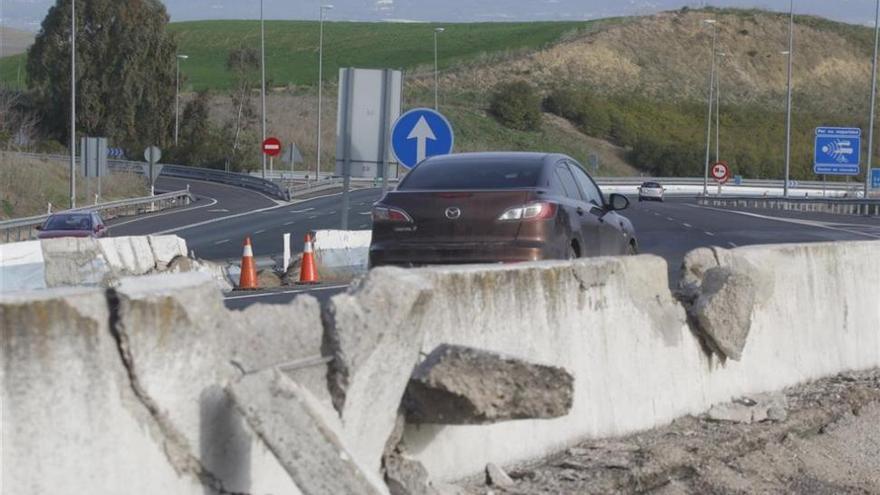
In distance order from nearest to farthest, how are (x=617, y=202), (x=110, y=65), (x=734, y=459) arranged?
(x=734, y=459) < (x=617, y=202) < (x=110, y=65)

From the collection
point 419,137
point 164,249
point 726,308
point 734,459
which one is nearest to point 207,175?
point 164,249

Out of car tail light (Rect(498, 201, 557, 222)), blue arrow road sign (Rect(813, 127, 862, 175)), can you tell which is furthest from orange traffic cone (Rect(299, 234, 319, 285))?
blue arrow road sign (Rect(813, 127, 862, 175))

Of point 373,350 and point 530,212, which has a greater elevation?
point 530,212

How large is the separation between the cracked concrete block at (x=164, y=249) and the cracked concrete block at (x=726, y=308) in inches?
557

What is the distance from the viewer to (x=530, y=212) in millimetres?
12367

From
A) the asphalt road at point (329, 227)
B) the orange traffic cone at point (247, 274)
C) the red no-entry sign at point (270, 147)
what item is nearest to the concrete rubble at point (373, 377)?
the asphalt road at point (329, 227)

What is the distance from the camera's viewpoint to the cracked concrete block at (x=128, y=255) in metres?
20.0

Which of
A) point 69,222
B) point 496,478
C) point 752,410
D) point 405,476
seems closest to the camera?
point 405,476

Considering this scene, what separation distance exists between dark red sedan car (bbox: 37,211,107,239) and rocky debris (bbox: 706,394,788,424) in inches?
1077

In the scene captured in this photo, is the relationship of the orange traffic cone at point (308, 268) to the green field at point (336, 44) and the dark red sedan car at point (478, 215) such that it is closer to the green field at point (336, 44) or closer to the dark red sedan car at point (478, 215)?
the dark red sedan car at point (478, 215)

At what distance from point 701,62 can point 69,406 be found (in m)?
143

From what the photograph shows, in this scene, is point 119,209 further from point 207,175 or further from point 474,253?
point 474,253

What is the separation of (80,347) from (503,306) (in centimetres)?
295

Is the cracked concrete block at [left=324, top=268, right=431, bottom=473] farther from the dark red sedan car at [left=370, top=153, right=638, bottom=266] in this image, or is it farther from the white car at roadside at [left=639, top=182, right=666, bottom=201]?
the white car at roadside at [left=639, top=182, right=666, bottom=201]
